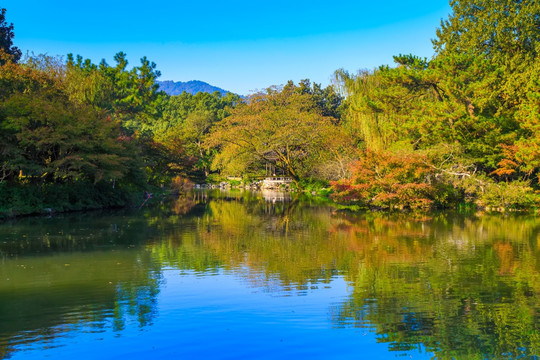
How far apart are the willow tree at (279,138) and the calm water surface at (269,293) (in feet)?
73.6

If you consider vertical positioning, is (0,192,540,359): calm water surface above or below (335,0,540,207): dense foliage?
below

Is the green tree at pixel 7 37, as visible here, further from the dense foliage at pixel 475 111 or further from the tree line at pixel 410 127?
the dense foliage at pixel 475 111

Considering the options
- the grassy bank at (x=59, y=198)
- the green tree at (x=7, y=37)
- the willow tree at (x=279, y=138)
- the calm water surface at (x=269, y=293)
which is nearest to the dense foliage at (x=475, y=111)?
the calm water surface at (x=269, y=293)

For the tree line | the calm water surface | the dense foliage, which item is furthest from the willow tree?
the calm water surface

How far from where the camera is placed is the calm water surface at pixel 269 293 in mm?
5945

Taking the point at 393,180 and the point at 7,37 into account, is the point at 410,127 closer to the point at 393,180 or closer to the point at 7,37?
the point at 393,180

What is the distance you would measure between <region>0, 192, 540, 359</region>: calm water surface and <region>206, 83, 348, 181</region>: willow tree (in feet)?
73.6

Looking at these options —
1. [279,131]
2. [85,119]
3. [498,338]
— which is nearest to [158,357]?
[498,338]

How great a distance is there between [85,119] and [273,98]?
2281cm

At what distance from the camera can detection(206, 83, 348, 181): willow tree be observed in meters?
38.5

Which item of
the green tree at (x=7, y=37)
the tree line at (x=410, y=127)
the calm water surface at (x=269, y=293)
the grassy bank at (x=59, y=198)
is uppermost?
the green tree at (x=7, y=37)

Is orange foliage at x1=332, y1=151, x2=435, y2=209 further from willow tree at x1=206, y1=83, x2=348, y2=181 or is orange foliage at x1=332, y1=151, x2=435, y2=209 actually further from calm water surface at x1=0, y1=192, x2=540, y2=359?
willow tree at x1=206, y1=83, x2=348, y2=181

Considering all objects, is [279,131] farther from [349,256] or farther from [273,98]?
[349,256]

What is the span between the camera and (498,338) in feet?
20.1
